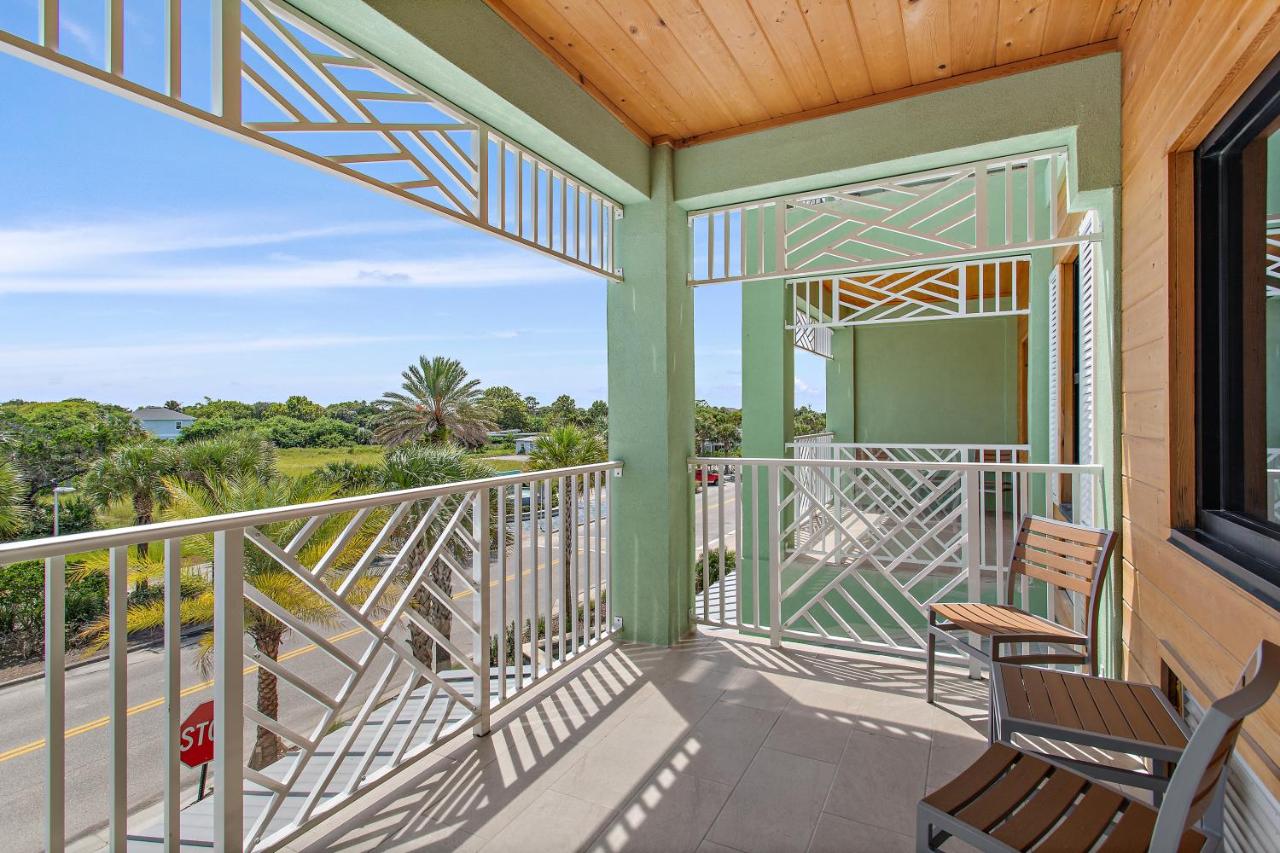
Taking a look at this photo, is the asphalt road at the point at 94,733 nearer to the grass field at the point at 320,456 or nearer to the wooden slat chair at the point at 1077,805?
the grass field at the point at 320,456

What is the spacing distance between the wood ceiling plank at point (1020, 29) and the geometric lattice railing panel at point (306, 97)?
6.24ft

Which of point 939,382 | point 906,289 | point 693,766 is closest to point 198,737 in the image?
point 693,766

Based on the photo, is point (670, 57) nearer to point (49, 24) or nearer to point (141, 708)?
point (49, 24)

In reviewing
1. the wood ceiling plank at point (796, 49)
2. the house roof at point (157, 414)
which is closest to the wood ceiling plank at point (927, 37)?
the wood ceiling plank at point (796, 49)

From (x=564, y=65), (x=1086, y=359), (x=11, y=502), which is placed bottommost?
(x=11, y=502)

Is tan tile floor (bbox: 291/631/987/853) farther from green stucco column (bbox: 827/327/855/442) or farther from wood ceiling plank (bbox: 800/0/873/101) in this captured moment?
green stucco column (bbox: 827/327/855/442)

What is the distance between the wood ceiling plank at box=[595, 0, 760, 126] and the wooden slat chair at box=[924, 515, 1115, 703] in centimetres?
233

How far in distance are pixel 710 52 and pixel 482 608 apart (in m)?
2.39

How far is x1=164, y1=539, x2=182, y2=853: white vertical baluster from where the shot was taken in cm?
145

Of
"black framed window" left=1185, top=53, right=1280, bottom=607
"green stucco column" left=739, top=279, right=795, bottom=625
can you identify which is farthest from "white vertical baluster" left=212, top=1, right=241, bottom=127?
"green stucco column" left=739, top=279, right=795, bottom=625

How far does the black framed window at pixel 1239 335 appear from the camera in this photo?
1630 millimetres

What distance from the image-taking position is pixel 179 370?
25469mm

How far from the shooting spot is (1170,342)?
1.94 m

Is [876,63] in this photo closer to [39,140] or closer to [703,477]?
[703,477]
